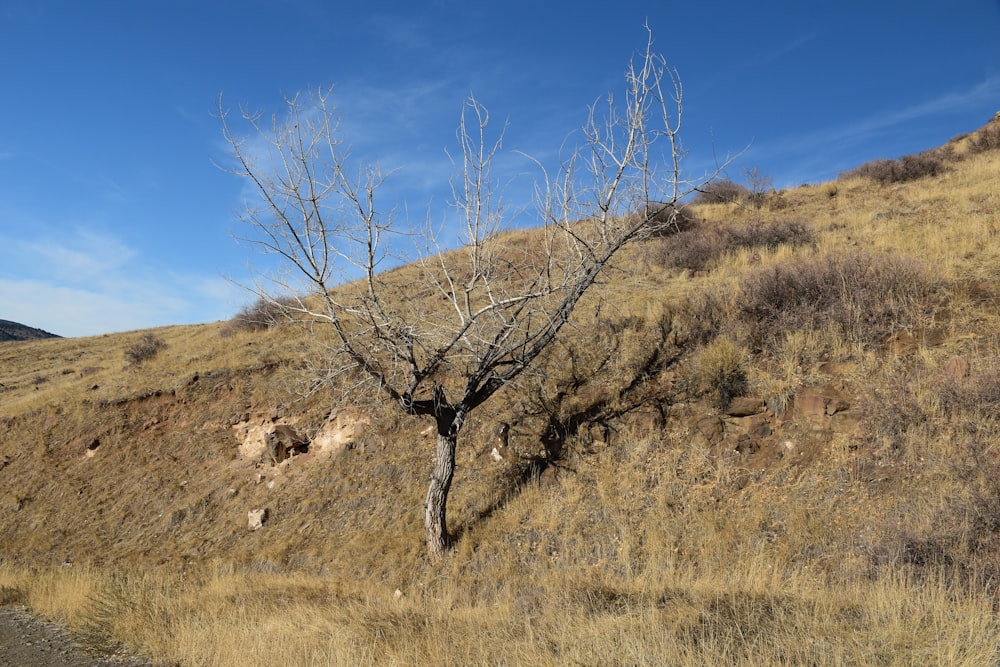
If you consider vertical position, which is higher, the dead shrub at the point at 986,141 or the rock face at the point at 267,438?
the dead shrub at the point at 986,141

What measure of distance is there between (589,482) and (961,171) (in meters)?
21.1

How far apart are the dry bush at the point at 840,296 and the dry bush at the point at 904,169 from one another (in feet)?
46.7

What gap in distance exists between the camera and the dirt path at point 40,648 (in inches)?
225

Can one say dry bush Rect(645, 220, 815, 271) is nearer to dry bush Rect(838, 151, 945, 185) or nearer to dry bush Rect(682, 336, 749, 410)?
dry bush Rect(682, 336, 749, 410)

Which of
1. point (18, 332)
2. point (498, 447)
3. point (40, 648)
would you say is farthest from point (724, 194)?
point (18, 332)

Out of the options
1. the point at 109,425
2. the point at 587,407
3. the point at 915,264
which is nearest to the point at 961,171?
the point at 915,264

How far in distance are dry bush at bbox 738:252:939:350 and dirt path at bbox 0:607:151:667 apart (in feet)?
32.4

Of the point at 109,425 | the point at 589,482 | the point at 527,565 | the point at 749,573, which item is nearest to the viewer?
the point at 749,573

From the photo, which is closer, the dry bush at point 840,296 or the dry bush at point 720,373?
the dry bush at point 720,373

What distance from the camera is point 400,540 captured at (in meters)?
8.87

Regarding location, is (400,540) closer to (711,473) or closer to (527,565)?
(527,565)


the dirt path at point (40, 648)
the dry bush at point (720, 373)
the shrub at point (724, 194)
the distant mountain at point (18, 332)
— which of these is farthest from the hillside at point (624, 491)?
the distant mountain at point (18, 332)

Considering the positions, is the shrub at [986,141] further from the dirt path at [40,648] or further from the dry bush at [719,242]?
the dirt path at [40,648]

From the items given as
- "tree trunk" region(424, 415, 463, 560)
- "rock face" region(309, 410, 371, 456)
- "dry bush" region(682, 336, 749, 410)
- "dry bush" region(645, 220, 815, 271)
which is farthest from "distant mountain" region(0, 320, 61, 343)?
"dry bush" region(682, 336, 749, 410)
